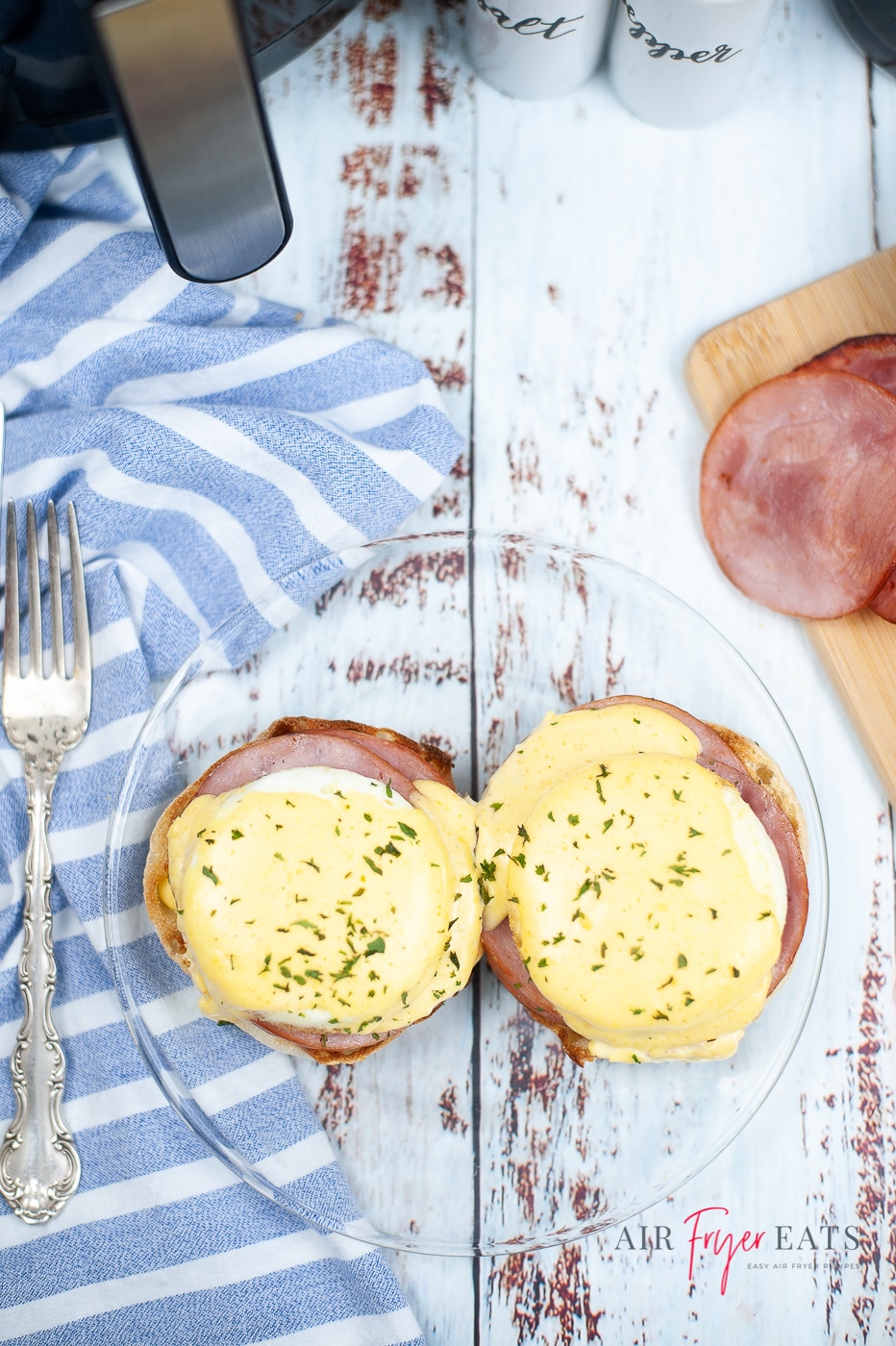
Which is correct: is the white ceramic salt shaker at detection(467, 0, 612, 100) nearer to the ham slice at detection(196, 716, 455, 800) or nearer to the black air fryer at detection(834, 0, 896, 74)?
the black air fryer at detection(834, 0, 896, 74)

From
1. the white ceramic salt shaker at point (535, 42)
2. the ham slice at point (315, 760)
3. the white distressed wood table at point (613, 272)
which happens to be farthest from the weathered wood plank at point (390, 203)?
the ham slice at point (315, 760)

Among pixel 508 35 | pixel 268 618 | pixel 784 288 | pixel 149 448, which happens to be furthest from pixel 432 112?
pixel 268 618

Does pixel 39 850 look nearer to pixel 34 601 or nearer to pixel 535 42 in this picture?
pixel 34 601

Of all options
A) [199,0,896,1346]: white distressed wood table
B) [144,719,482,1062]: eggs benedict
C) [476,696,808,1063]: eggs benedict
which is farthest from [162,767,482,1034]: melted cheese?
[199,0,896,1346]: white distressed wood table

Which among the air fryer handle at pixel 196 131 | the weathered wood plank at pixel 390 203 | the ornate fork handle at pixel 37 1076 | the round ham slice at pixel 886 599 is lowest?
the ornate fork handle at pixel 37 1076

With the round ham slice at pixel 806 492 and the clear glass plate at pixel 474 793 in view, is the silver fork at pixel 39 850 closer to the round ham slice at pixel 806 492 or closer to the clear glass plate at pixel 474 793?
the clear glass plate at pixel 474 793

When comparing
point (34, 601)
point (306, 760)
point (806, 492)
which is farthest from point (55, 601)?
point (806, 492)

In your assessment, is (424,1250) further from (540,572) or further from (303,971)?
(540,572)
